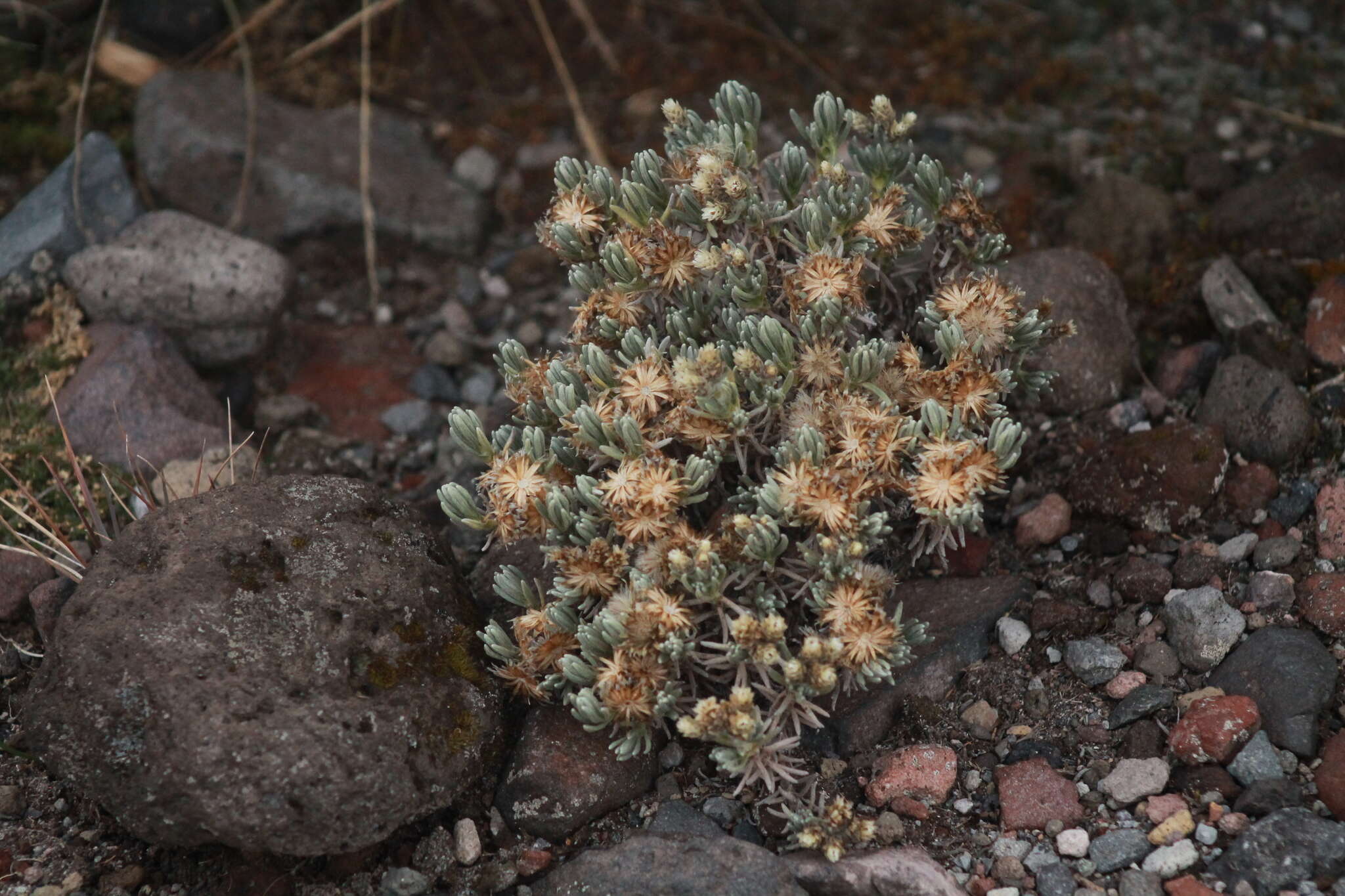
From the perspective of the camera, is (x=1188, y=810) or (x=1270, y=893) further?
(x=1188, y=810)

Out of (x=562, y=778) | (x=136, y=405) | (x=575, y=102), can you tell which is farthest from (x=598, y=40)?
(x=562, y=778)

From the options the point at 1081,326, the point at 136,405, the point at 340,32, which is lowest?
the point at 1081,326

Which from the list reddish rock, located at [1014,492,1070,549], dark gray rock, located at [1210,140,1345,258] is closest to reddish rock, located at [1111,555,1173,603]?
reddish rock, located at [1014,492,1070,549]

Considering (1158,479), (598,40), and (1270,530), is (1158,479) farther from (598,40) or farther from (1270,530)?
(598,40)

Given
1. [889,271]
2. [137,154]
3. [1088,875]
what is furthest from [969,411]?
[137,154]

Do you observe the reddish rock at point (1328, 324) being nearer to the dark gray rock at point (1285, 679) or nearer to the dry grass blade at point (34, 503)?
the dark gray rock at point (1285, 679)

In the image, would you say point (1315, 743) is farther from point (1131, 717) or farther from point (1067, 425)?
point (1067, 425)
